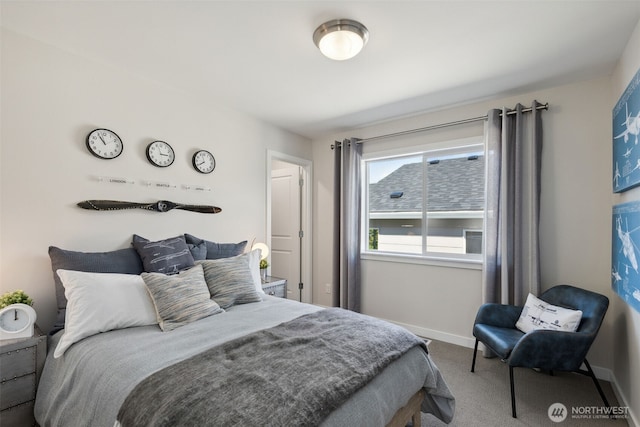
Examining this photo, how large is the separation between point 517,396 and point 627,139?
6.22 ft

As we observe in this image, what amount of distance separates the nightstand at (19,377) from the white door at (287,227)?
2.90m

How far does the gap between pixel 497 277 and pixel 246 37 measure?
290 cm

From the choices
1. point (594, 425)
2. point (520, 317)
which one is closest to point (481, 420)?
point (594, 425)

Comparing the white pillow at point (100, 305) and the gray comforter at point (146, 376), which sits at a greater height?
the white pillow at point (100, 305)

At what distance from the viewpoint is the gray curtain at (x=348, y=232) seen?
12.1ft

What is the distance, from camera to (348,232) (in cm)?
370

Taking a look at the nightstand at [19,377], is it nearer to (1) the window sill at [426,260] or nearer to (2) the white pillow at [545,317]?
(1) the window sill at [426,260]

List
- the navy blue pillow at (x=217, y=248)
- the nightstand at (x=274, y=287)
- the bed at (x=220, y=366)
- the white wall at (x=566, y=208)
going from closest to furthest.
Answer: the bed at (x=220, y=366) < the white wall at (x=566, y=208) < the navy blue pillow at (x=217, y=248) < the nightstand at (x=274, y=287)

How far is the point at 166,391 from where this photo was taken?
1099 mm

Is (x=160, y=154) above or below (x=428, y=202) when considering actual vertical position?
above

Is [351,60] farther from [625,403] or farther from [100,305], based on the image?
[625,403]

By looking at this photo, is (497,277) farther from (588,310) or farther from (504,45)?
(504,45)

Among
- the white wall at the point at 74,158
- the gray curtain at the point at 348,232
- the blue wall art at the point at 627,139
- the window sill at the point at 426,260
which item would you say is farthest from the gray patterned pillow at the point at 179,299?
the blue wall art at the point at 627,139

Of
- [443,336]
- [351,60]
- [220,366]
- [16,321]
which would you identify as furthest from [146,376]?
[443,336]
